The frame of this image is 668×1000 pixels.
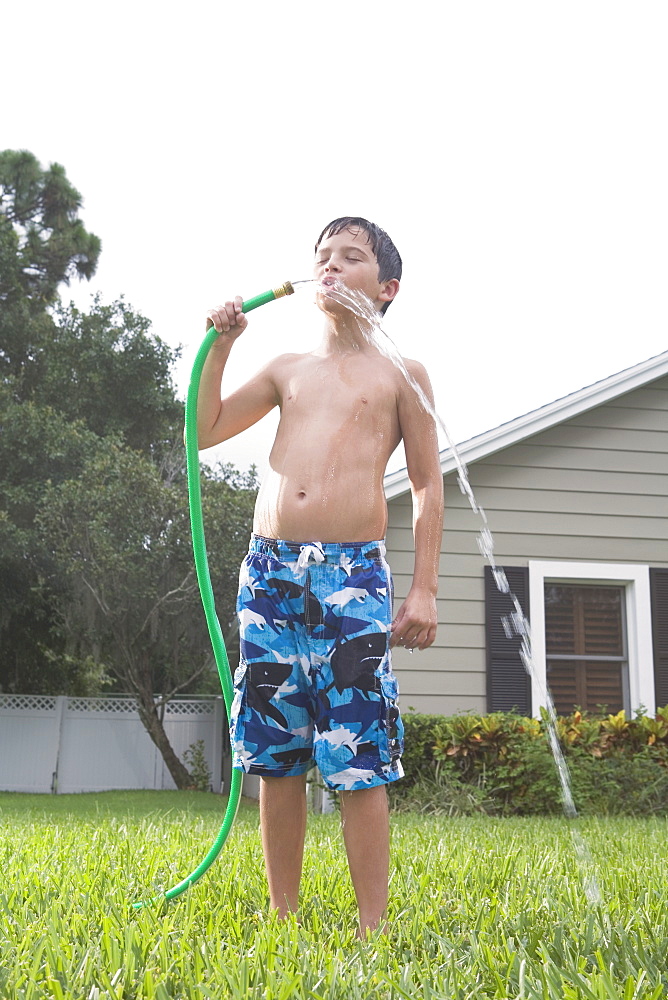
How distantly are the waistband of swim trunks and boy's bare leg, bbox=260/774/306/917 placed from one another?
18.5 inches

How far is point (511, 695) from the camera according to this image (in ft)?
21.2

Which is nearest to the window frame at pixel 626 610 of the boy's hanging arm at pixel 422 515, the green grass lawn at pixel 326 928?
the green grass lawn at pixel 326 928

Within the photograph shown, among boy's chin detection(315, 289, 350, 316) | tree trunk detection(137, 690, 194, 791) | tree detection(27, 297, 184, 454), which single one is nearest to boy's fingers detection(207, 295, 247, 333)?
boy's chin detection(315, 289, 350, 316)

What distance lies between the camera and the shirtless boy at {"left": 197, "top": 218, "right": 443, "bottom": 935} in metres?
1.86

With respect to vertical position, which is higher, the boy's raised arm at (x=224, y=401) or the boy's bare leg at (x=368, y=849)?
the boy's raised arm at (x=224, y=401)

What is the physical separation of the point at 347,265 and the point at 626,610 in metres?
5.22

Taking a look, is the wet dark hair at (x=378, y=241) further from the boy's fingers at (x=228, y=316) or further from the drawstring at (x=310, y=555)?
the drawstring at (x=310, y=555)

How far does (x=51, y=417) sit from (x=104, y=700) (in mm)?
4045

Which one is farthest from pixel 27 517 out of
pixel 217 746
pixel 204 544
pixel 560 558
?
pixel 204 544

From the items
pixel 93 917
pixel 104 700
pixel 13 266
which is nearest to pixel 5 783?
pixel 104 700

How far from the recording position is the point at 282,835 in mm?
1932

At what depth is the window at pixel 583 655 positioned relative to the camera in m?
6.59

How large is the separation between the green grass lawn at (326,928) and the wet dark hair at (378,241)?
4.55 ft

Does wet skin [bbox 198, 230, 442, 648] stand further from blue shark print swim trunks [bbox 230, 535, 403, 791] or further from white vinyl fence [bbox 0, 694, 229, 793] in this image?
white vinyl fence [bbox 0, 694, 229, 793]
